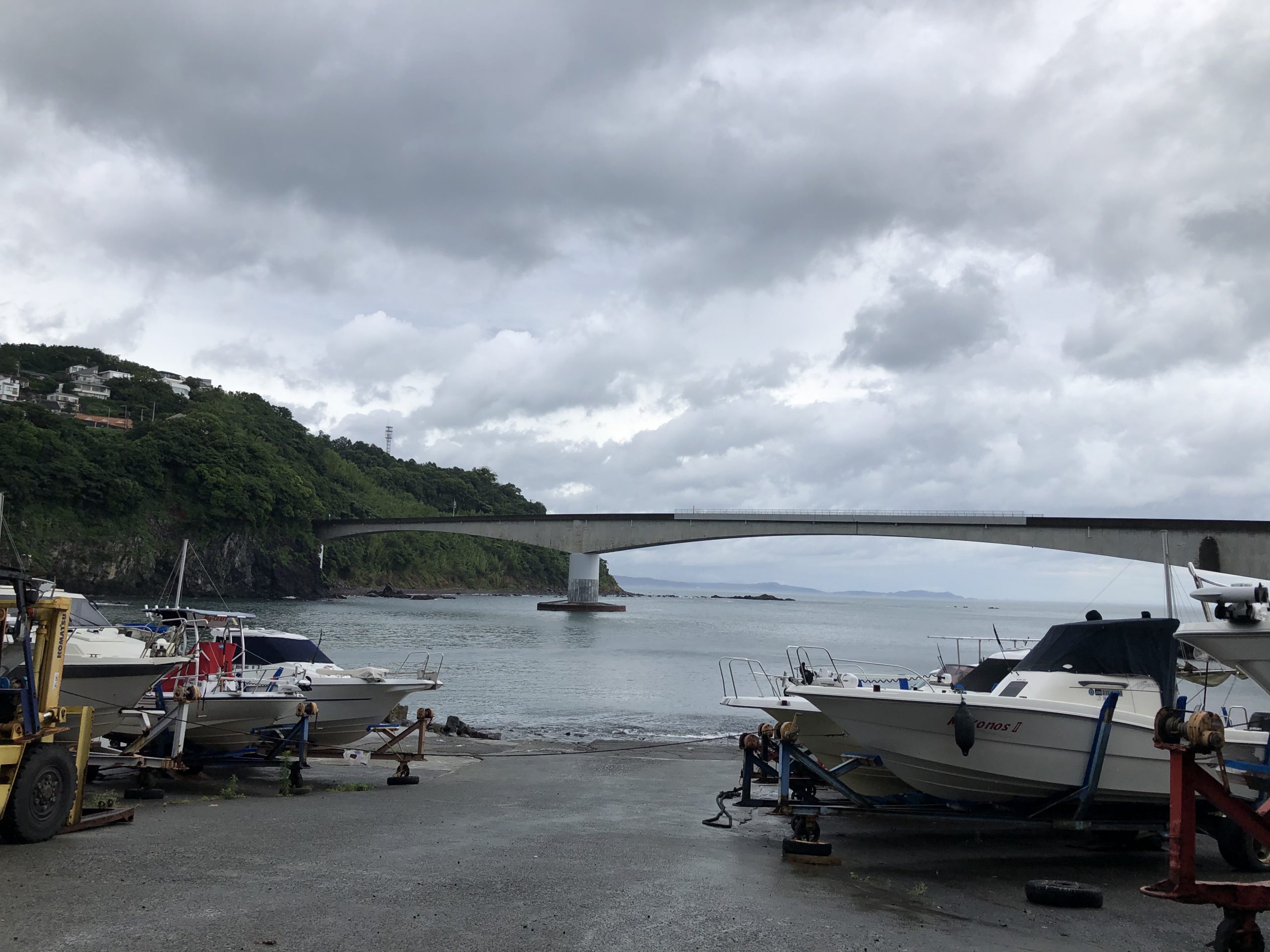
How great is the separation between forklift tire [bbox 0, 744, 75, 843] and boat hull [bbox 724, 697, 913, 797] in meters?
7.29

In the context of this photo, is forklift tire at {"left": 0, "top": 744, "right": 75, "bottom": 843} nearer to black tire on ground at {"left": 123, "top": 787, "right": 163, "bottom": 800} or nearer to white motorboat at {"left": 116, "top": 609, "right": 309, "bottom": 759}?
black tire on ground at {"left": 123, "top": 787, "right": 163, "bottom": 800}

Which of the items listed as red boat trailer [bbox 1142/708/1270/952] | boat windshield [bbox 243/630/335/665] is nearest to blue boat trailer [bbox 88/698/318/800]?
boat windshield [bbox 243/630/335/665]

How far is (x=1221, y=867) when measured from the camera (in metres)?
9.71

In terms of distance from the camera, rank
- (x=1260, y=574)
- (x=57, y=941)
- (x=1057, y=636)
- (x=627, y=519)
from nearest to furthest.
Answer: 1. (x=57, y=941)
2. (x=1057, y=636)
3. (x=1260, y=574)
4. (x=627, y=519)

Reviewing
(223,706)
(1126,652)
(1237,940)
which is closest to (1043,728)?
(1126,652)

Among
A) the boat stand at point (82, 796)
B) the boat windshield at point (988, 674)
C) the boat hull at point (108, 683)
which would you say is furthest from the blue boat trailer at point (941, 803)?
the boat hull at point (108, 683)

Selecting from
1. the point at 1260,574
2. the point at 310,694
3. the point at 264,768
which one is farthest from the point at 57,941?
the point at 1260,574

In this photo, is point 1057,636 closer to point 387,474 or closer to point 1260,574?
point 1260,574

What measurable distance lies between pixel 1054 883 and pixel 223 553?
4001 inches

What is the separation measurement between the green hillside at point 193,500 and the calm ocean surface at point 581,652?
8.00 metres

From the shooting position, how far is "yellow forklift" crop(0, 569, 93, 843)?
786 centimetres

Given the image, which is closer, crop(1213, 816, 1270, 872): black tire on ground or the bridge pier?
crop(1213, 816, 1270, 872): black tire on ground

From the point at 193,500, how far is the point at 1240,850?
332 feet

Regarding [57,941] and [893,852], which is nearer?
[57,941]
